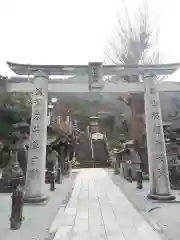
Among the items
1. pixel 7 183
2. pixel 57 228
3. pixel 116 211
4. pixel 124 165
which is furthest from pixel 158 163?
pixel 124 165

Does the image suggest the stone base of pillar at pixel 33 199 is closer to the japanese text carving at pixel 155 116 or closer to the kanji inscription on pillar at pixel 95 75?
the kanji inscription on pillar at pixel 95 75

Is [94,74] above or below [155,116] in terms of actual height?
above

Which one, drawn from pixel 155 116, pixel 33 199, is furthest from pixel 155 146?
pixel 33 199

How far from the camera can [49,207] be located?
263 inches

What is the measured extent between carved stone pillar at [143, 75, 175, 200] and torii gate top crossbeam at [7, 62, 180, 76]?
52cm

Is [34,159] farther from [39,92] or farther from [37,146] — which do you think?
[39,92]

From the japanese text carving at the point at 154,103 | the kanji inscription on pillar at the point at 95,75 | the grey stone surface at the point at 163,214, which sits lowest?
the grey stone surface at the point at 163,214

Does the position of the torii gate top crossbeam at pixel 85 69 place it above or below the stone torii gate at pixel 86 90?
above

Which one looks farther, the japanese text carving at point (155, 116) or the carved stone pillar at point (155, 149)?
the japanese text carving at point (155, 116)

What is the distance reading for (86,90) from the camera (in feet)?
26.7

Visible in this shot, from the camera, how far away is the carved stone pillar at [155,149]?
23.5ft

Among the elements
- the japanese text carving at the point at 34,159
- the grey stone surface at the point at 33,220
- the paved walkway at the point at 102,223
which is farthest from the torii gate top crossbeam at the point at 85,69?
the paved walkway at the point at 102,223

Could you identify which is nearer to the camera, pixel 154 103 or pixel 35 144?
pixel 35 144

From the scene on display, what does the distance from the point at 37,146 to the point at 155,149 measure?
4202 mm
